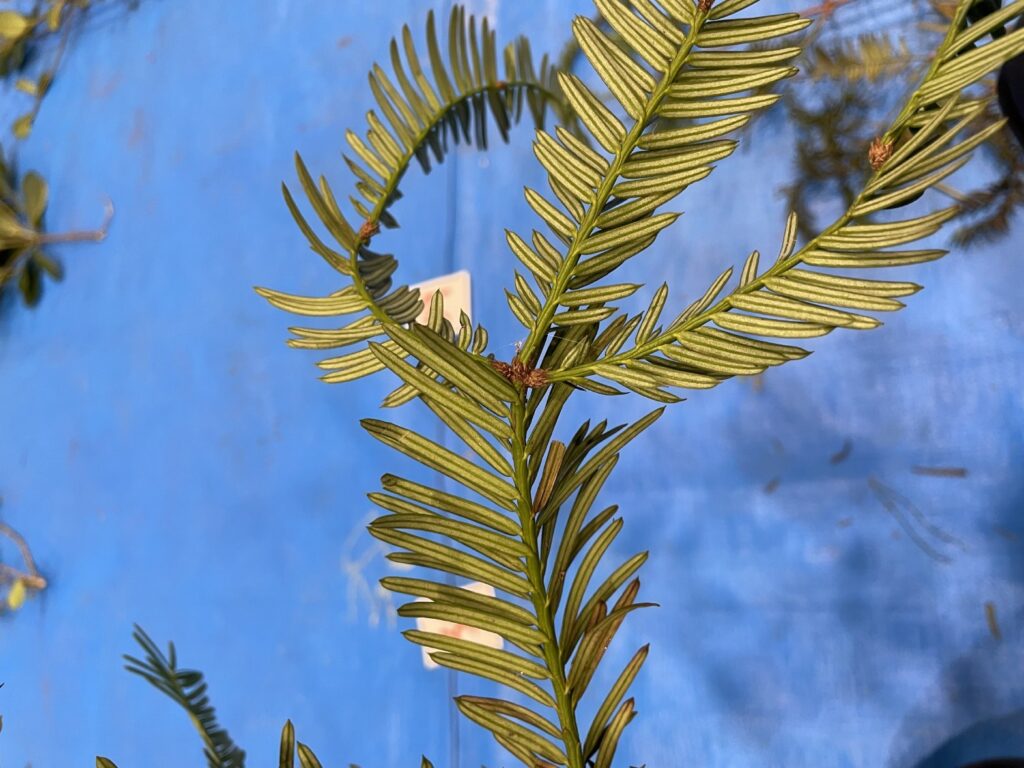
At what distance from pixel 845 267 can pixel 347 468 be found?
0.91 meters

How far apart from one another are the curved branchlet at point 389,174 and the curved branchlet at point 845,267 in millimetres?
85

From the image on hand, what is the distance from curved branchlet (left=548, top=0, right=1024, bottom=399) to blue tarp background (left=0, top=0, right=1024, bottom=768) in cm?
58

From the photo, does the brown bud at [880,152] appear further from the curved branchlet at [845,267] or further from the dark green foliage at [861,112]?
the dark green foliage at [861,112]

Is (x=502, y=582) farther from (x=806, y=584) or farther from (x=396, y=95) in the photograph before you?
(x=806, y=584)

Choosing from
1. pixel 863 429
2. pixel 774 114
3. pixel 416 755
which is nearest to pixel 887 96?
pixel 774 114

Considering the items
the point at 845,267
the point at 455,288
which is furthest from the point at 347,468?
the point at 845,267

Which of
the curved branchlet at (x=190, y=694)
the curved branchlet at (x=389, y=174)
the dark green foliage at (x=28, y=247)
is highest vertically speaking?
the dark green foliage at (x=28, y=247)

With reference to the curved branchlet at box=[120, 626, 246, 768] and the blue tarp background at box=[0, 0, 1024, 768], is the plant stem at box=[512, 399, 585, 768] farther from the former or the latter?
the blue tarp background at box=[0, 0, 1024, 768]

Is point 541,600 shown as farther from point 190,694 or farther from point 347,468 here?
point 347,468

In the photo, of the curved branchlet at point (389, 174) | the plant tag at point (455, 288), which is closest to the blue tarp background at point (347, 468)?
the plant tag at point (455, 288)

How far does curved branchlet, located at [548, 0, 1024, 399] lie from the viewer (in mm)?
216

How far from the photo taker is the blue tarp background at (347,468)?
2.38 ft

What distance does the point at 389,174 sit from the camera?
441 mm

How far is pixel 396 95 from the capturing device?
486 millimetres
